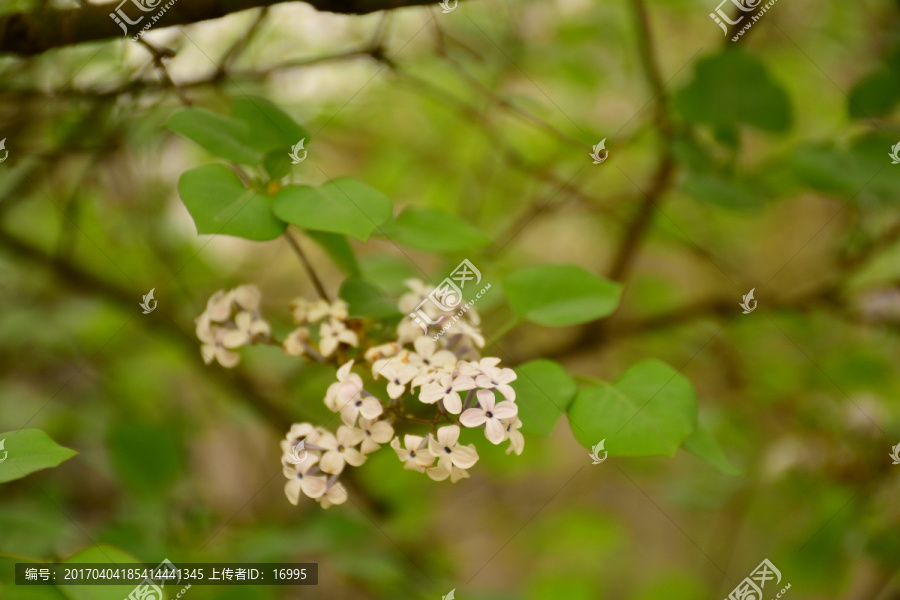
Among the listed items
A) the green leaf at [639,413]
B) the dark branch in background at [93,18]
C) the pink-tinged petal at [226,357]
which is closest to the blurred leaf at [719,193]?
the green leaf at [639,413]

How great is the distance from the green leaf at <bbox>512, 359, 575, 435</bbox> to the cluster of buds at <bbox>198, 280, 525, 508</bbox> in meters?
0.02

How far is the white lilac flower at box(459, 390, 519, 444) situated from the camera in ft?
2.09

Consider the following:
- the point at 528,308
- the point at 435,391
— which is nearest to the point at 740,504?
the point at 528,308

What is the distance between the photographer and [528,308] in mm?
846

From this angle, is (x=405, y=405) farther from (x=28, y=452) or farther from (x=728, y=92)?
(x=728, y=92)

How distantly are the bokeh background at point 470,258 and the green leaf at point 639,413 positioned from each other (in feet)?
1.40

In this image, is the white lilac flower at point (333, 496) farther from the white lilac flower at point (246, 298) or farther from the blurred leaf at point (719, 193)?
the blurred leaf at point (719, 193)

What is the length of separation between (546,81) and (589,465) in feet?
5.02

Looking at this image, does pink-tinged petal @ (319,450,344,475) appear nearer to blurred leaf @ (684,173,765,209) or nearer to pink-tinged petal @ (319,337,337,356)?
pink-tinged petal @ (319,337,337,356)

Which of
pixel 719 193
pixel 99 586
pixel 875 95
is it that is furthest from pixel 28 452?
pixel 875 95

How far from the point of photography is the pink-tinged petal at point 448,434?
0.63 meters

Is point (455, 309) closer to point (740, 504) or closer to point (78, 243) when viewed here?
point (78, 243)

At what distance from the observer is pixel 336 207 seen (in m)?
0.67

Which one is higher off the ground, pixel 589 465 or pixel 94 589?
pixel 94 589
